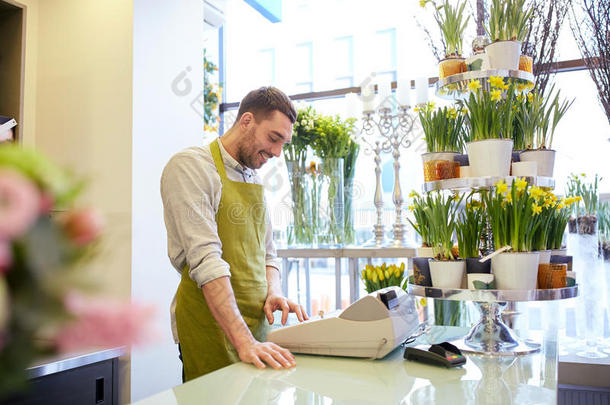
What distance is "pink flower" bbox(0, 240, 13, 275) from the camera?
0.23 metres

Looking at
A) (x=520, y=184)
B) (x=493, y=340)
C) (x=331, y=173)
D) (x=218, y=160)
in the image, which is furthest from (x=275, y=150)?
(x=331, y=173)

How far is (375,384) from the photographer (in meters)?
1.11

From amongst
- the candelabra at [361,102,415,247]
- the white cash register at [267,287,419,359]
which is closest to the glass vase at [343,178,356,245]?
the candelabra at [361,102,415,247]

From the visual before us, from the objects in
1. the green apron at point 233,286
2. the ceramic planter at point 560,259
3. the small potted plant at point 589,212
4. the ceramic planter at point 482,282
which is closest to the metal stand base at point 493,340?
the ceramic planter at point 482,282

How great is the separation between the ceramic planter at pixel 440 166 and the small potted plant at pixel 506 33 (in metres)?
0.35

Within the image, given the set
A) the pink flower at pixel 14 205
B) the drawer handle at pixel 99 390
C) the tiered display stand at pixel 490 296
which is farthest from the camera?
the drawer handle at pixel 99 390

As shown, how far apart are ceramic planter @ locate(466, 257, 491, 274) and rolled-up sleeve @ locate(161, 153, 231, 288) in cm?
69

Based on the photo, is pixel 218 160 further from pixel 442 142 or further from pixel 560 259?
pixel 560 259

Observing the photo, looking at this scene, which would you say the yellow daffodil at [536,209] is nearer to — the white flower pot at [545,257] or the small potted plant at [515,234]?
the small potted plant at [515,234]

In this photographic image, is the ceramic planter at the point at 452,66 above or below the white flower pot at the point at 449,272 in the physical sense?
above

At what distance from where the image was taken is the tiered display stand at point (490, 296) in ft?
4.65

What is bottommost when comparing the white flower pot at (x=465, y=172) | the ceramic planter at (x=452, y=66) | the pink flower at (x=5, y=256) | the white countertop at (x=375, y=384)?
the white countertop at (x=375, y=384)

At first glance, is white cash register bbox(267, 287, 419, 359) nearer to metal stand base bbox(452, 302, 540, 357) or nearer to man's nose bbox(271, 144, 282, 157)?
metal stand base bbox(452, 302, 540, 357)

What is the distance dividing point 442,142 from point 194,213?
0.84m
